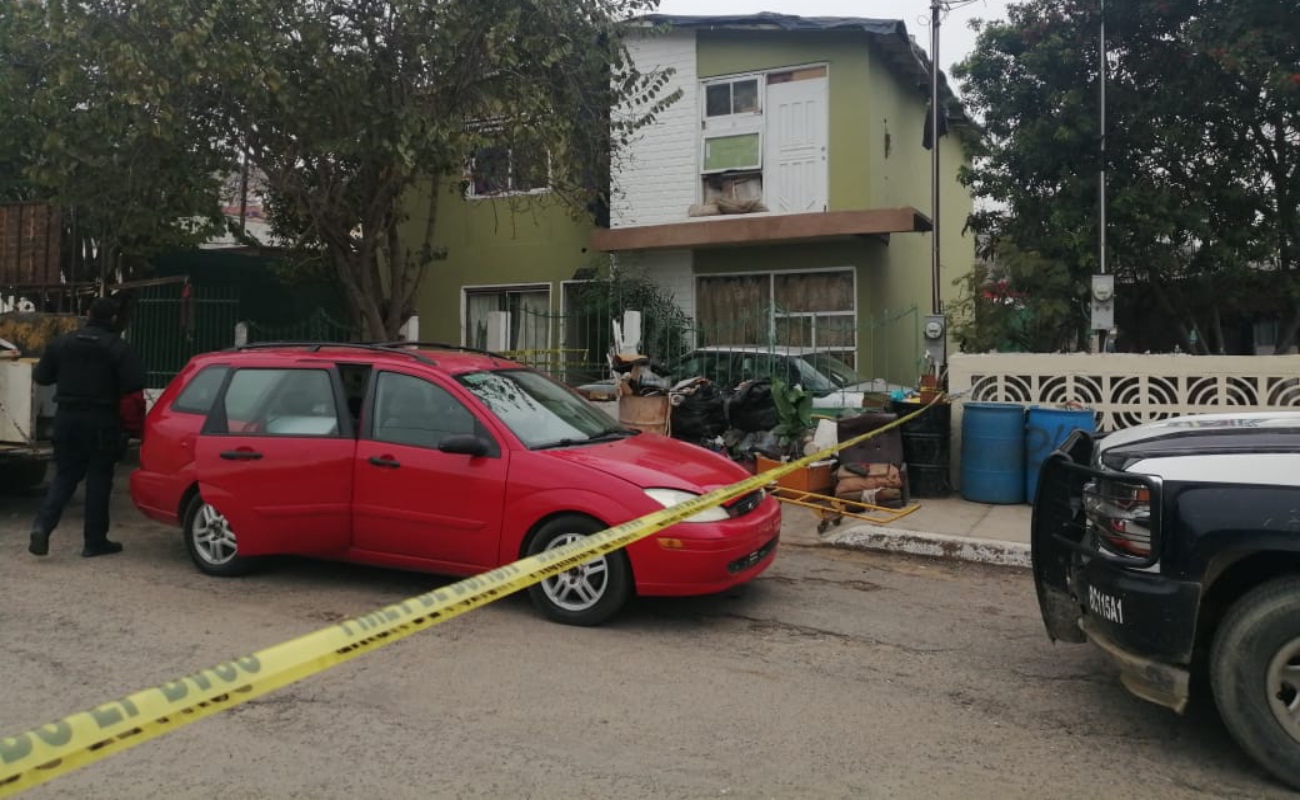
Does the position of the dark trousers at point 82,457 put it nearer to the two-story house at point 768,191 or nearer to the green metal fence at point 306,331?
the two-story house at point 768,191

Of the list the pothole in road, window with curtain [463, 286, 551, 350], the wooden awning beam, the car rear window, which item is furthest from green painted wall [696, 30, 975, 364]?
the car rear window

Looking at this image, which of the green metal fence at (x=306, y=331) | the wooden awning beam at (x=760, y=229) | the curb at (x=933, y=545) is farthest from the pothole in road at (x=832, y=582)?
the green metal fence at (x=306, y=331)

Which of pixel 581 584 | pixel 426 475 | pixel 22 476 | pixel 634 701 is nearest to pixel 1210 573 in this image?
pixel 634 701

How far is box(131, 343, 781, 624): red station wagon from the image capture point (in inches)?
203

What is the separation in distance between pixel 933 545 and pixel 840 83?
849cm

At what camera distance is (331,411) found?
600cm

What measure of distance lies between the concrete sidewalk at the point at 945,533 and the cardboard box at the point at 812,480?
0.27m

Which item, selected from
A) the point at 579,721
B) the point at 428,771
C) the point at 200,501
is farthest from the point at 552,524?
the point at 200,501

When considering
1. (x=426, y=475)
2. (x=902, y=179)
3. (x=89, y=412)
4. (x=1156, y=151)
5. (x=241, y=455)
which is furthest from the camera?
(x=902, y=179)

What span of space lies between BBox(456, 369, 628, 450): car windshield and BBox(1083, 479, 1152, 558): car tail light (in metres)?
3.01

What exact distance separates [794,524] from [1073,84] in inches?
285

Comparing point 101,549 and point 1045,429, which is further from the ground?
point 1045,429

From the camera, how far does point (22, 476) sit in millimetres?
9555

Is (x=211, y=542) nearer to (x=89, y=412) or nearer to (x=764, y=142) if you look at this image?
(x=89, y=412)
